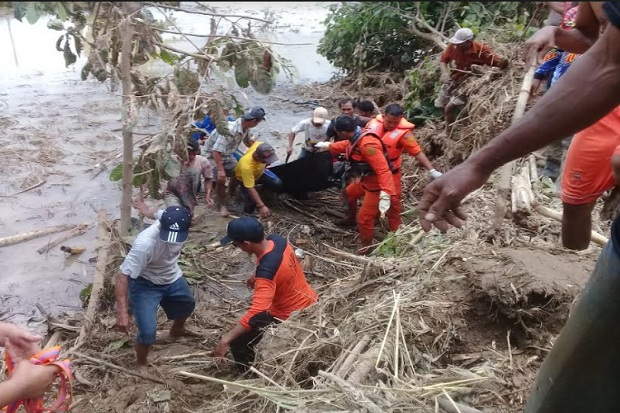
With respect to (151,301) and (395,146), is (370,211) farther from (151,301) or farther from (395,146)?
(151,301)

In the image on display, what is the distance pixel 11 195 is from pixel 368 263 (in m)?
5.57

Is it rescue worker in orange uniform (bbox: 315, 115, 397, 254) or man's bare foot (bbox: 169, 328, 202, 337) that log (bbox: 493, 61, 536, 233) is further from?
man's bare foot (bbox: 169, 328, 202, 337)

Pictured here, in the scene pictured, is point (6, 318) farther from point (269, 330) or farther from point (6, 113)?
point (6, 113)

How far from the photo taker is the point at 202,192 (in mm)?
7828

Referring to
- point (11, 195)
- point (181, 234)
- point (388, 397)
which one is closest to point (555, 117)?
point (388, 397)

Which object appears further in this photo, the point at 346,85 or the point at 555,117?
the point at 346,85

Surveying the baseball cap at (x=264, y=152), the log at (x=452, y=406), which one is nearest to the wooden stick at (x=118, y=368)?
the log at (x=452, y=406)

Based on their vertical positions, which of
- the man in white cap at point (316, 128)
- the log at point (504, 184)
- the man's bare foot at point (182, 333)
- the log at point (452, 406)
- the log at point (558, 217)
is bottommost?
the man's bare foot at point (182, 333)

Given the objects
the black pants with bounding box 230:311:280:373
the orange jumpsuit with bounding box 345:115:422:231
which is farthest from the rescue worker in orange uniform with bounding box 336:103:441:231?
the black pants with bounding box 230:311:280:373

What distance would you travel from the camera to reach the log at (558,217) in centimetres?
363

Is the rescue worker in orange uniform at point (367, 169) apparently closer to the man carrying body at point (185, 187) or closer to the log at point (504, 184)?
the man carrying body at point (185, 187)

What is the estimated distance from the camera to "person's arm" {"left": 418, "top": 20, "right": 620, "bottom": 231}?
1460 millimetres

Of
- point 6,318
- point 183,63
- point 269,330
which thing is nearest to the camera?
point 269,330

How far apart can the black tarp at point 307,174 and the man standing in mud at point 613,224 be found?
5.56m
